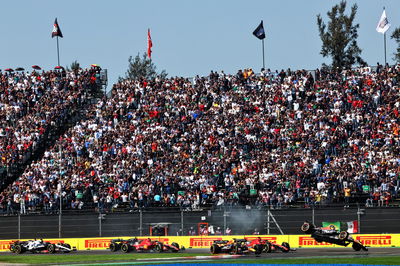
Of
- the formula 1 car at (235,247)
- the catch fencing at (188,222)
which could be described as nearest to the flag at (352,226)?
the catch fencing at (188,222)

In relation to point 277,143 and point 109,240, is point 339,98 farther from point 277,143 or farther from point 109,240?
point 109,240

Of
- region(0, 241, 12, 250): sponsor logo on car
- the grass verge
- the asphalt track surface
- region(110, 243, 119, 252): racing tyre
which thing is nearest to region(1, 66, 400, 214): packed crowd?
region(0, 241, 12, 250): sponsor logo on car

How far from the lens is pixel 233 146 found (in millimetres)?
61375

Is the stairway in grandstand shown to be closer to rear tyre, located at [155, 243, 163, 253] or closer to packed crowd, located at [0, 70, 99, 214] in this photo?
packed crowd, located at [0, 70, 99, 214]

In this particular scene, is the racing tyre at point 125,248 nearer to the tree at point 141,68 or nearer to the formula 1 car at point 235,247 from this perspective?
the formula 1 car at point 235,247

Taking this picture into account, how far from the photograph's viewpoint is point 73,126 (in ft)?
234

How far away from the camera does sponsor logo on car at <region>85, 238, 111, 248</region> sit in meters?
56.4

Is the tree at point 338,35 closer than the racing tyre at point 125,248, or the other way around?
the racing tyre at point 125,248

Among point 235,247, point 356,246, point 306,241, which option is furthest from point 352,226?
point 235,247

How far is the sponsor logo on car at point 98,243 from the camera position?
56.4 metres

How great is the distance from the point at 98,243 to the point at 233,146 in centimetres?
1170

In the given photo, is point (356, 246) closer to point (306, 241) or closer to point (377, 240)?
point (377, 240)

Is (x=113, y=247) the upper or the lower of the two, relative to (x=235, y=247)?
lower

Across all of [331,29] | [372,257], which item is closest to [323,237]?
[372,257]
